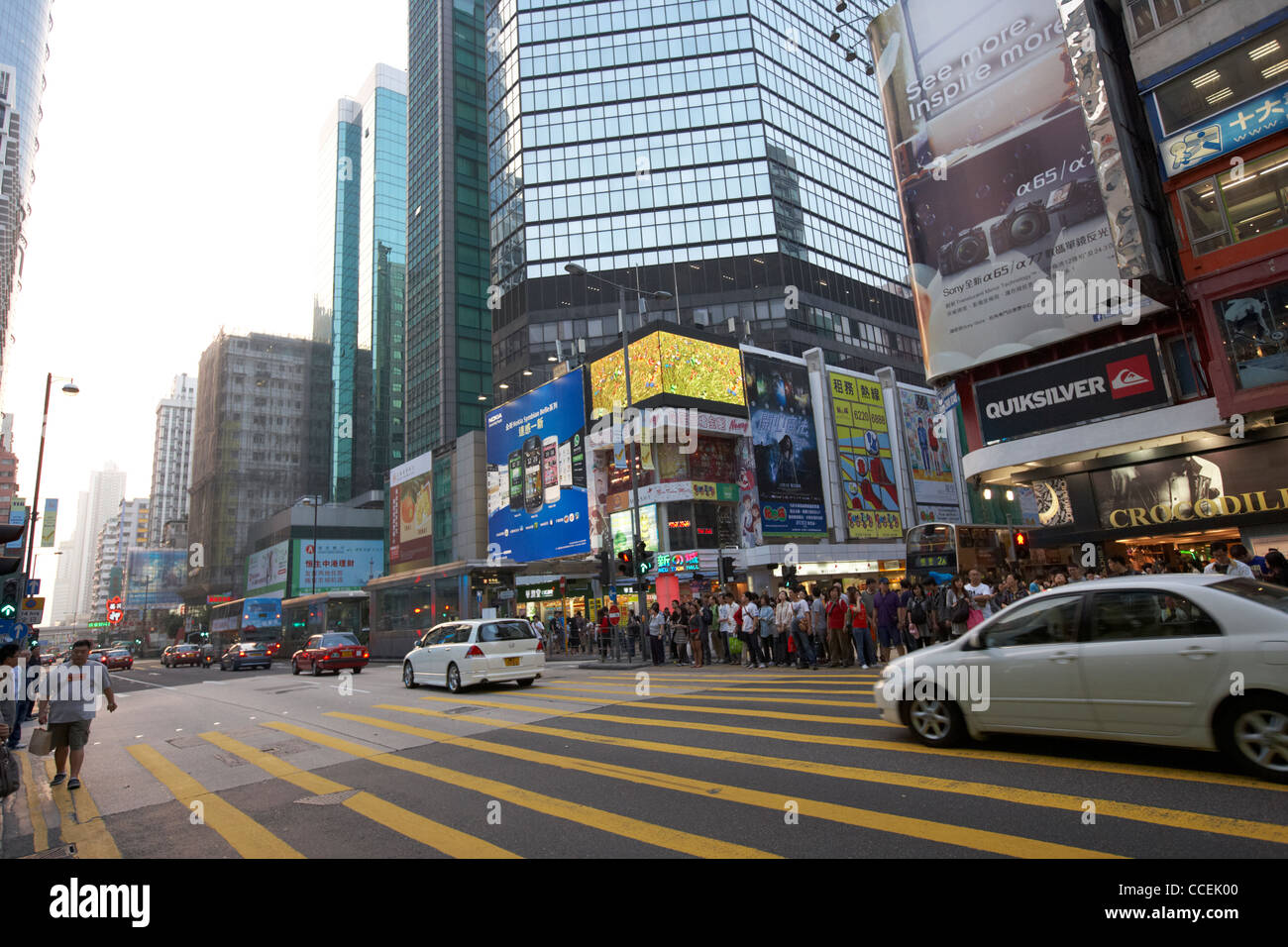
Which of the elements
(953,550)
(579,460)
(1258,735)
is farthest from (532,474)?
(1258,735)

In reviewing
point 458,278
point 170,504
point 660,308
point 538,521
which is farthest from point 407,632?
point 170,504

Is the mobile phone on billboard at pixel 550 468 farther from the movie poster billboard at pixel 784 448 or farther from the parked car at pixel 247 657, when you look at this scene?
the parked car at pixel 247 657

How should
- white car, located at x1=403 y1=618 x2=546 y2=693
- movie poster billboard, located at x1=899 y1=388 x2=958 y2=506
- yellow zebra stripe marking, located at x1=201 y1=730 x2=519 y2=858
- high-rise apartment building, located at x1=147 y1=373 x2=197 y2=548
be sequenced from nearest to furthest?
yellow zebra stripe marking, located at x1=201 y1=730 x2=519 y2=858, white car, located at x1=403 y1=618 x2=546 y2=693, movie poster billboard, located at x1=899 y1=388 x2=958 y2=506, high-rise apartment building, located at x1=147 y1=373 x2=197 y2=548

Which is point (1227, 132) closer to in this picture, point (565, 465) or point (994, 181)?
point (994, 181)

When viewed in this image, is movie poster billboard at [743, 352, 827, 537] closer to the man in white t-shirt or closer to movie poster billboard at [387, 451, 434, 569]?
the man in white t-shirt

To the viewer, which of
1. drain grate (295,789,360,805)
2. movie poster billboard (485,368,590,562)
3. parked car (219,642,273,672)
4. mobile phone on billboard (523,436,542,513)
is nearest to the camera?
drain grate (295,789,360,805)

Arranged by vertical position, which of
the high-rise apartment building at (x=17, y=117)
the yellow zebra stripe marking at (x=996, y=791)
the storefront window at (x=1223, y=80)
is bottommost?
the yellow zebra stripe marking at (x=996, y=791)

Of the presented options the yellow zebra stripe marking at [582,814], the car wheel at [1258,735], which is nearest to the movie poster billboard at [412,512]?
the yellow zebra stripe marking at [582,814]

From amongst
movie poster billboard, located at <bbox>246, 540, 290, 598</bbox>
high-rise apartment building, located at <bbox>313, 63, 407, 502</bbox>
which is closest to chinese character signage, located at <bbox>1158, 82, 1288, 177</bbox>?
movie poster billboard, located at <bbox>246, 540, 290, 598</bbox>

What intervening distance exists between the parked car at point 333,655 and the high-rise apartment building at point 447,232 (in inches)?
1921

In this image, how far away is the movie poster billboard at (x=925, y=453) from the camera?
45.5 meters

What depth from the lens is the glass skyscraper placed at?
190ft

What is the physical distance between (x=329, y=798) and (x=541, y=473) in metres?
35.4

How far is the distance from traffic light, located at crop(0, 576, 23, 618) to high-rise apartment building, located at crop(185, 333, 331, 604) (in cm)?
8460
